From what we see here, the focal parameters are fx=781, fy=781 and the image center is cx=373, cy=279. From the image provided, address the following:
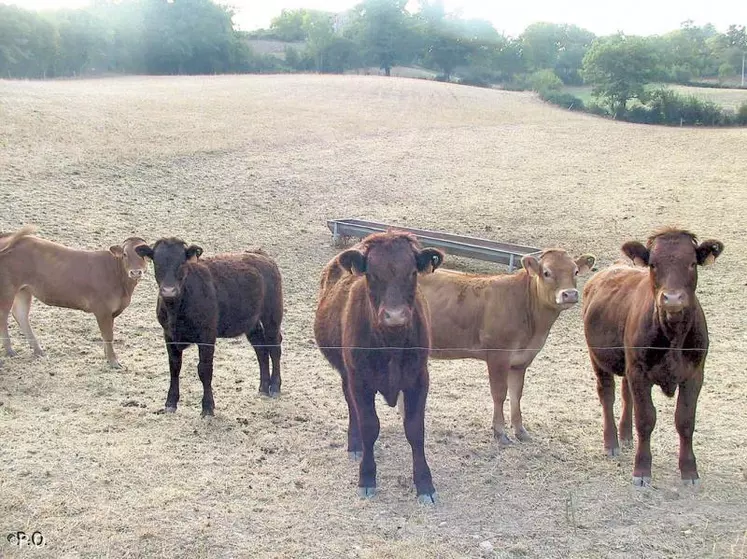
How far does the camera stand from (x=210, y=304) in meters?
8.50

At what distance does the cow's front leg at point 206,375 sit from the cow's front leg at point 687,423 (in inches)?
178

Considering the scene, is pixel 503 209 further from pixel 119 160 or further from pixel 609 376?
pixel 609 376

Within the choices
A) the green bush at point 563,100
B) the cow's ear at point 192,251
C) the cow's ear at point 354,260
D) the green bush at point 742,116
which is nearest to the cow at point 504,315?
the cow's ear at point 354,260

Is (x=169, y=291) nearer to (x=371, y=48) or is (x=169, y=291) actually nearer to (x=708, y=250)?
(x=708, y=250)

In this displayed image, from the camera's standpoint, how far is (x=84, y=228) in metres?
15.8

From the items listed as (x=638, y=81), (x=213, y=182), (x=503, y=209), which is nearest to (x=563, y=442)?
(x=503, y=209)

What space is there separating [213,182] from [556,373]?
14222 millimetres

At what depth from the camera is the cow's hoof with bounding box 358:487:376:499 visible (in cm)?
624

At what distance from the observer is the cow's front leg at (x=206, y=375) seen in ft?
26.6

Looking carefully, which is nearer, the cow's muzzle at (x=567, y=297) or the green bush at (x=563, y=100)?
the cow's muzzle at (x=567, y=297)

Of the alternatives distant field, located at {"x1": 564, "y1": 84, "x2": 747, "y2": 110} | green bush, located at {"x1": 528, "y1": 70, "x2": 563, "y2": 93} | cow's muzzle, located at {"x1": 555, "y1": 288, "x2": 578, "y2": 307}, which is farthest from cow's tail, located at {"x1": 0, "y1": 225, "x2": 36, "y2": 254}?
green bush, located at {"x1": 528, "y1": 70, "x2": 563, "y2": 93}

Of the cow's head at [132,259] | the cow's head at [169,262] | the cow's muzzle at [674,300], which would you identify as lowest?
the cow's head at [132,259]

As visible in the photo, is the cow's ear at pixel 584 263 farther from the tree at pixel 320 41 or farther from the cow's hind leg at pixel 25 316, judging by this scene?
the tree at pixel 320 41

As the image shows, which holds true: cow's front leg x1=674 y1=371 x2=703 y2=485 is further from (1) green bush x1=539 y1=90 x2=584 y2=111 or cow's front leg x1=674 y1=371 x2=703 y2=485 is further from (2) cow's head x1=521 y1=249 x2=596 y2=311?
(1) green bush x1=539 y1=90 x2=584 y2=111
